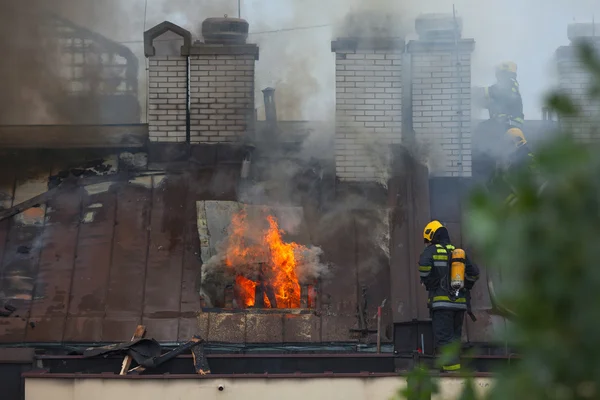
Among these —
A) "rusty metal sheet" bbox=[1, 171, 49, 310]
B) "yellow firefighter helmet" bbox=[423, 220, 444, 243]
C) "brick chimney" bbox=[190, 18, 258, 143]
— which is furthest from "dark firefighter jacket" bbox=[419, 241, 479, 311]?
"rusty metal sheet" bbox=[1, 171, 49, 310]

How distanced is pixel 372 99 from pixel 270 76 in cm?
699

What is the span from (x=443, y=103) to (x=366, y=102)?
90cm

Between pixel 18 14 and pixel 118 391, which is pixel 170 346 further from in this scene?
pixel 18 14

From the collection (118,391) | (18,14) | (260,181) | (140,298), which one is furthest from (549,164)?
(18,14)

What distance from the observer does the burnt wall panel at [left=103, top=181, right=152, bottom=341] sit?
931 centimetres

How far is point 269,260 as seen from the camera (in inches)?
380

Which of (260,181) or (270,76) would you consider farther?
(270,76)

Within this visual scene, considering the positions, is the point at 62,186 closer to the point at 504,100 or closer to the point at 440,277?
the point at 440,277

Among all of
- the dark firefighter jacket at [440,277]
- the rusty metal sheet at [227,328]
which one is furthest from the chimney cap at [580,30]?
the rusty metal sheet at [227,328]

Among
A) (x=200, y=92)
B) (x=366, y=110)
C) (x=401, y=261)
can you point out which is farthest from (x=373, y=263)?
(x=200, y=92)

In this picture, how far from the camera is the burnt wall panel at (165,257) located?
9336 millimetres

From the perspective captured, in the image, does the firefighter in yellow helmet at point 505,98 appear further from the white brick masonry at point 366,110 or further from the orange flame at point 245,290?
the orange flame at point 245,290

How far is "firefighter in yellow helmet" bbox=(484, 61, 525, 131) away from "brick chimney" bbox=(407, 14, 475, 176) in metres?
0.69

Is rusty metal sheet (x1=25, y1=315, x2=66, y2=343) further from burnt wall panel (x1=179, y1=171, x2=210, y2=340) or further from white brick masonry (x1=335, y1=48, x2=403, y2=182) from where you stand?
white brick masonry (x1=335, y1=48, x2=403, y2=182)
